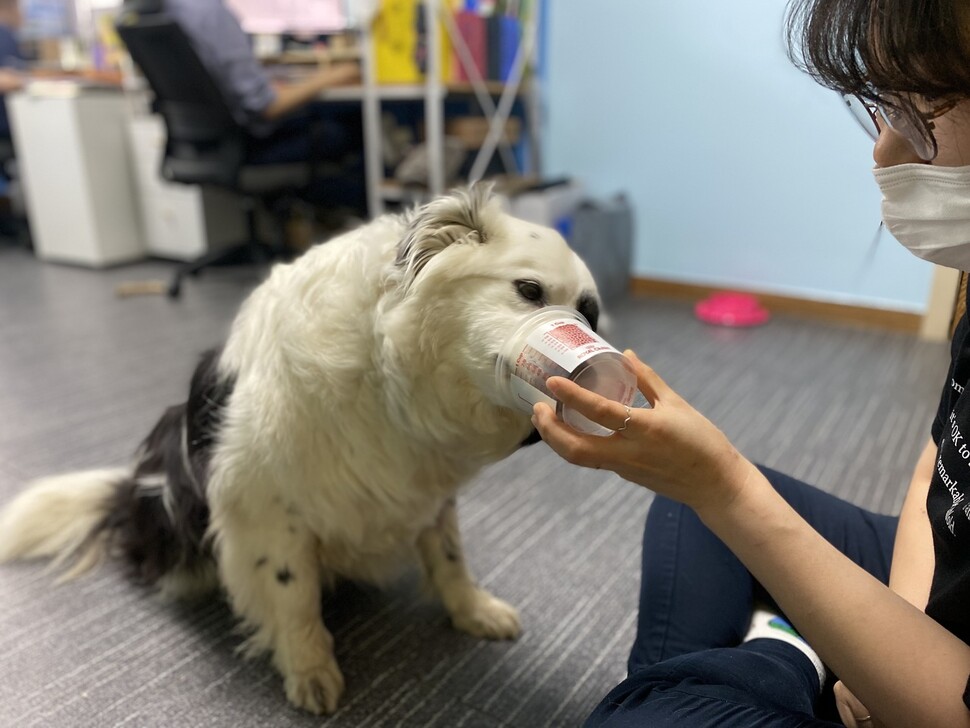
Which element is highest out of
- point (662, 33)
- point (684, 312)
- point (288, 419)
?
point (662, 33)

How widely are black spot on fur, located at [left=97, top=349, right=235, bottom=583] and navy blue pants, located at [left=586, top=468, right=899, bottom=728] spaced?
68 centimetres

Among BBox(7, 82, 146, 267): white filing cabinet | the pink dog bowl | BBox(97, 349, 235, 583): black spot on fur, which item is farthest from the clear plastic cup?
BBox(7, 82, 146, 267): white filing cabinet

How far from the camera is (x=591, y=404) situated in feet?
2.00

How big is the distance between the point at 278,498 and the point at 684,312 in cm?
245

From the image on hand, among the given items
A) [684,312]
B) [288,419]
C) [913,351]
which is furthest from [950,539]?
[684,312]

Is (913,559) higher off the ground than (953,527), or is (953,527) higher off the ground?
(953,527)

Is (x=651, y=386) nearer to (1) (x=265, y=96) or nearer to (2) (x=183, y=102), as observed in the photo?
(1) (x=265, y=96)

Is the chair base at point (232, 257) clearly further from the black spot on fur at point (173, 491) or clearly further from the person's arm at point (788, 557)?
the person's arm at point (788, 557)

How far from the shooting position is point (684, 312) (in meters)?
→ 3.16

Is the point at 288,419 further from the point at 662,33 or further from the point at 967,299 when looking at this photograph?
the point at 662,33

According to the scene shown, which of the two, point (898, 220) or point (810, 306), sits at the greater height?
point (898, 220)

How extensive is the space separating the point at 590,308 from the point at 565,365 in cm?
26

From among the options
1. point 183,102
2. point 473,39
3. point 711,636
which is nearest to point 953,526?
point 711,636

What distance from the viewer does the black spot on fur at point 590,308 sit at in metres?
0.90
